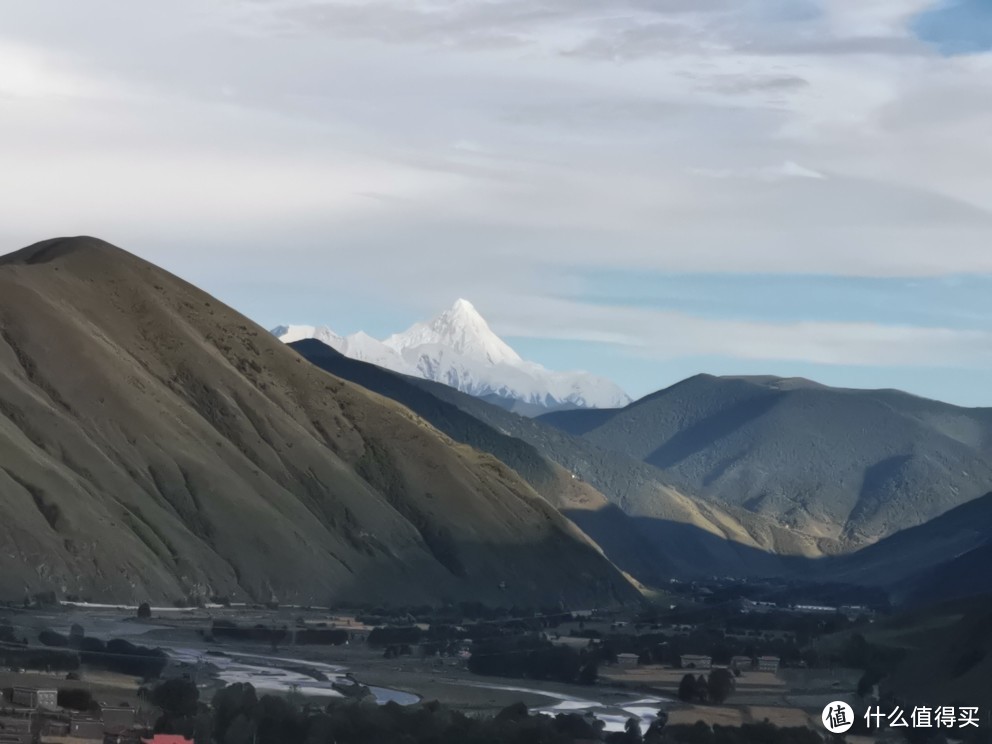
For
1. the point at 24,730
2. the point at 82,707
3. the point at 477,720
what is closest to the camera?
the point at 24,730

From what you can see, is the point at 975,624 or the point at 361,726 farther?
the point at 975,624

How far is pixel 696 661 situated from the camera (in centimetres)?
17450

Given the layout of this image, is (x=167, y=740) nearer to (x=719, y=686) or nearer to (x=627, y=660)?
(x=719, y=686)

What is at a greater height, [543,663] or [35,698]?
[543,663]

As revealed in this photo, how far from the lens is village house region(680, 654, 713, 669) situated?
171 meters

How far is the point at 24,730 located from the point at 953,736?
50697 millimetres

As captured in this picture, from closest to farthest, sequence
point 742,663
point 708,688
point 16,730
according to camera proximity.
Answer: point 16,730 → point 708,688 → point 742,663

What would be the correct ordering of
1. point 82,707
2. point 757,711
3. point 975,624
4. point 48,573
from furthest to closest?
1. point 48,573
2. point 975,624
3. point 757,711
4. point 82,707

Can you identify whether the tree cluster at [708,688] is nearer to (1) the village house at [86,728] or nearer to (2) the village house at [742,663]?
(2) the village house at [742,663]

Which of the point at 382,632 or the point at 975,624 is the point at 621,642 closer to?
the point at 382,632

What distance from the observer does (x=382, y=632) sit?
186m

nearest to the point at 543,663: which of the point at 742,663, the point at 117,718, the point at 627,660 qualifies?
the point at 627,660

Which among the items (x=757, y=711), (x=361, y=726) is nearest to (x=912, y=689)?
(x=757, y=711)

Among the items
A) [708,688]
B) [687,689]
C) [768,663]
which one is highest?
[768,663]
